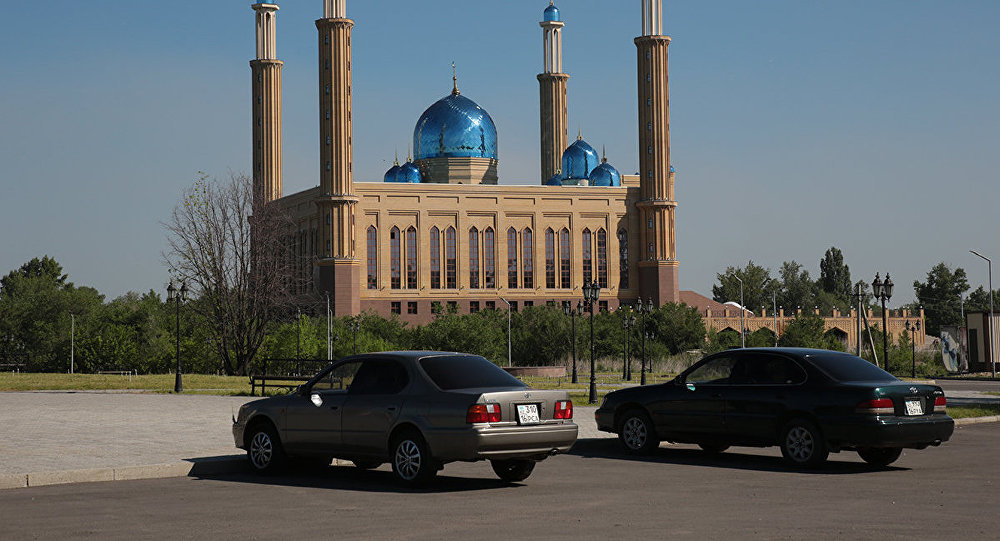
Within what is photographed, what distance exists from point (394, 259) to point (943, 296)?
73.7 m

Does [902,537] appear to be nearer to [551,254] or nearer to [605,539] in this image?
[605,539]

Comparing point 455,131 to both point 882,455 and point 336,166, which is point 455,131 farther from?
point 882,455

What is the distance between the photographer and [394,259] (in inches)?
3541

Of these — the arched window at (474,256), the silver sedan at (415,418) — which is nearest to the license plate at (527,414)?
the silver sedan at (415,418)

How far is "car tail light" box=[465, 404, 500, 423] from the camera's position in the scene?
12.0 metres

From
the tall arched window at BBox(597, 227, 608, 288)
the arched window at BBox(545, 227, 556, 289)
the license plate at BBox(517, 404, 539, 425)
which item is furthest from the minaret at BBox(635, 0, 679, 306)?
the license plate at BBox(517, 404, 539, 425)

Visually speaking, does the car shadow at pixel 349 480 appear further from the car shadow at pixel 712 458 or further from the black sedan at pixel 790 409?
the black sedan at pixel 790 409

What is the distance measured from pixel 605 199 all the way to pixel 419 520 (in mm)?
85758

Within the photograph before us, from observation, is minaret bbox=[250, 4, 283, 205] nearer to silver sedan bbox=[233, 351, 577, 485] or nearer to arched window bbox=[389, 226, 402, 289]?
arched window bbox=[389, 226, 402, 289]

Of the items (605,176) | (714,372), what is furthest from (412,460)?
(605,176)

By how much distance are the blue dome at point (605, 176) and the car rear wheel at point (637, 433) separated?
83.5m

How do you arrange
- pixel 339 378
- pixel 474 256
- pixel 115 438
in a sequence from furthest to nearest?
pixel 474 256
pixel 115 438
pixel 339 378

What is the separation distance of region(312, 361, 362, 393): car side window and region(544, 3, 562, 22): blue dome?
307ft

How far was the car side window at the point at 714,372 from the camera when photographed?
15.2m
